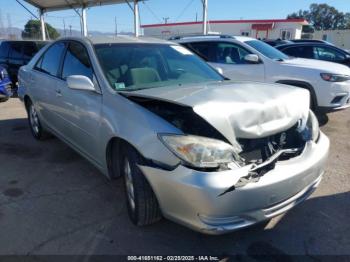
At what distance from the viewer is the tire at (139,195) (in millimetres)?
2605

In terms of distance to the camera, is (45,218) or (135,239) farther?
(45,218)

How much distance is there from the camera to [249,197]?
2215 mm

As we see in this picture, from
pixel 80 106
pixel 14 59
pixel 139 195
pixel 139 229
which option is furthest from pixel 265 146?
pixel 14 59

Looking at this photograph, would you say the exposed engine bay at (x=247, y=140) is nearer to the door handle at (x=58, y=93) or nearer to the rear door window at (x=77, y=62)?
the rear door window at (x=77, y=62)

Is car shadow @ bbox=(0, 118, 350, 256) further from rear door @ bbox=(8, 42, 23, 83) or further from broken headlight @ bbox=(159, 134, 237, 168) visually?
rear door @ bbox=(8, 42, 23, 83)

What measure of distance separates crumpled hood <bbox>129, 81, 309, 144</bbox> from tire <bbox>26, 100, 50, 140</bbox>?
2872 mm

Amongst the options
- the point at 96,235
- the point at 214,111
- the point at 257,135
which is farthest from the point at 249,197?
the point at 96,235

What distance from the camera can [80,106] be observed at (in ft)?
11.4

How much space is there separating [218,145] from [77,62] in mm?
2211

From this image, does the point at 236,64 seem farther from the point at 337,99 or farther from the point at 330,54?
the point at 330,54

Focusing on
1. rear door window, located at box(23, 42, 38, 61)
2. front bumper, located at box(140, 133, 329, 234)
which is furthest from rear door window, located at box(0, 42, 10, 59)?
front bumper, located at box(140, 133, 329, 234)

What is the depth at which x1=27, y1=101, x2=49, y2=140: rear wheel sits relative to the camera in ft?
17.0

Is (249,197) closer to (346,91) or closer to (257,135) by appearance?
(257,135)

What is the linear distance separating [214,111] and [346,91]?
467cm
